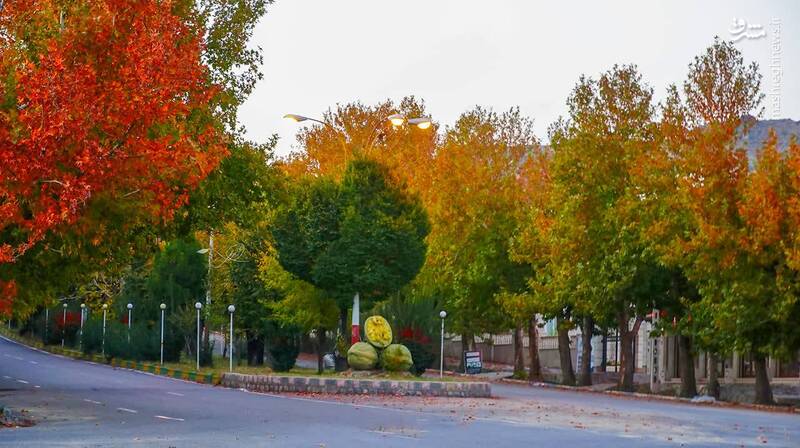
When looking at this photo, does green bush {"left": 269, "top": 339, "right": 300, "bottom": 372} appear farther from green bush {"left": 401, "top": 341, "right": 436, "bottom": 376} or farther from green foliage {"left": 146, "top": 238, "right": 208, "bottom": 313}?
green foliage {"left": 146, "top": 238, "right": 208, "bottom": 313}

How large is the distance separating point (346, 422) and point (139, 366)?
32624 mm

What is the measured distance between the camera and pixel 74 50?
21.7 meters

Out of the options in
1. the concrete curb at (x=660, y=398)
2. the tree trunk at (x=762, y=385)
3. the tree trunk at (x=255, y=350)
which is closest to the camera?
the concrete curb at (x=660, y=398)

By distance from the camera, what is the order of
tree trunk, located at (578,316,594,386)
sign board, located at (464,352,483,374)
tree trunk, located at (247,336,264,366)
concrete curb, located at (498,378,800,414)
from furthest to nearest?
tree trunk, located at (247,336,264,366)
sign board, located at (464,352,483,374)
tree trunk, located at (578,316,594,386)
concrete curb, located at (498,378,800,414)

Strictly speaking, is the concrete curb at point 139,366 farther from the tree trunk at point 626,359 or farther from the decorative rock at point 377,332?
the tree trunk at point 626,359

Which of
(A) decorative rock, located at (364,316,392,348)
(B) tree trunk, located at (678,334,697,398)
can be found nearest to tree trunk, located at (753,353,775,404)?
(B) tree trunk, located at (678,334,697,398)

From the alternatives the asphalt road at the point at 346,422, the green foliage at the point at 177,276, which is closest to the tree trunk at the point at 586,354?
the green foliage at the point at 177,276

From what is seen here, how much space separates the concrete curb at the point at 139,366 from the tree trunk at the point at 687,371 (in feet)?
50.5

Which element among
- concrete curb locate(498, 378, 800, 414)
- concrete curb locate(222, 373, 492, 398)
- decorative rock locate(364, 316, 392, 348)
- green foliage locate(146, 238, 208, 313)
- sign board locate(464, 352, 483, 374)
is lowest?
concrete curb locate(498, 378, 800, 414)

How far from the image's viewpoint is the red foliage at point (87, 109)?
20.2m

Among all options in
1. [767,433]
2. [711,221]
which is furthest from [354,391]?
[767,433]

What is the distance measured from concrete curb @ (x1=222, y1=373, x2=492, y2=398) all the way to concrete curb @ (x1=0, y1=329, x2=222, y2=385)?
565 centimetres

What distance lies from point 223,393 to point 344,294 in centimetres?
868

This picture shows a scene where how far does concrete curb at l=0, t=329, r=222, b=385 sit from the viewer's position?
1745 inches
